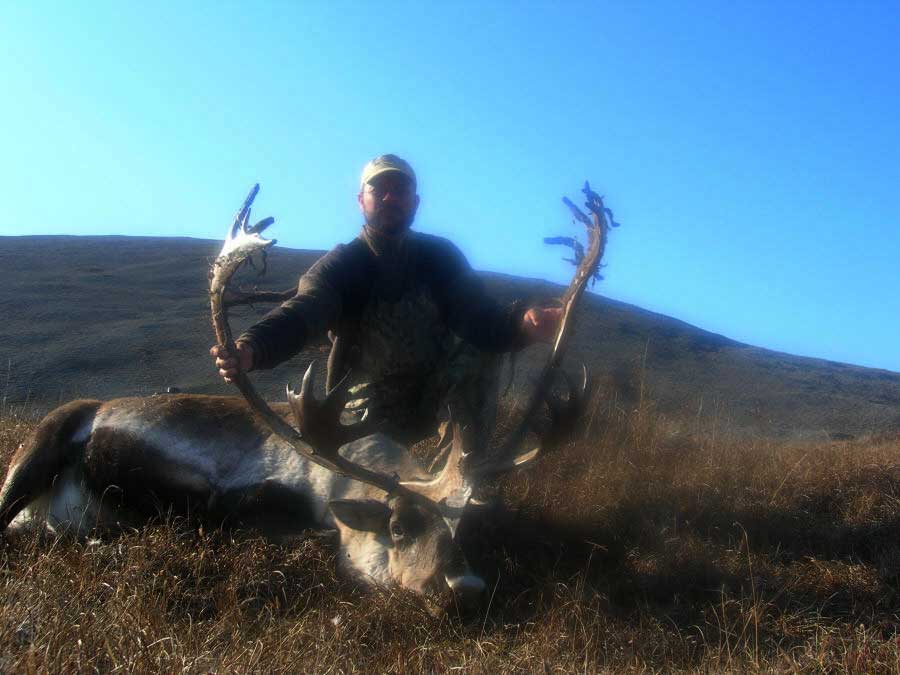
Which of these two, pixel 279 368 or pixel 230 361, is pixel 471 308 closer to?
pixel 230 361

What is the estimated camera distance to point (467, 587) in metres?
3.60

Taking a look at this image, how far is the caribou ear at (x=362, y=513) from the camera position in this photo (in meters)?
4.02

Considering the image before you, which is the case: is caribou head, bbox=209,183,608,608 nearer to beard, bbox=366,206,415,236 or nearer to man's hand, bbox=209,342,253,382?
Answer: man's hand, bbox=209,342,253,382

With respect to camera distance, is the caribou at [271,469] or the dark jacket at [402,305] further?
the dark jacket at [402,305]

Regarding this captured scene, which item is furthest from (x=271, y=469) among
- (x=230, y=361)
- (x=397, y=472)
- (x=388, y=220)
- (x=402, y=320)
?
(x=388, y=220)

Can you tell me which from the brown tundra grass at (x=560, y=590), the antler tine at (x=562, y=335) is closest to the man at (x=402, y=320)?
the antler tine at (x=562, y=335)

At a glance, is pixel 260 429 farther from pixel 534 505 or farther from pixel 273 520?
pixel 534 505

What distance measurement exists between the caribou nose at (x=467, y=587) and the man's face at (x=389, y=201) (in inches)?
89.9

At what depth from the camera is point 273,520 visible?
442 centimetres

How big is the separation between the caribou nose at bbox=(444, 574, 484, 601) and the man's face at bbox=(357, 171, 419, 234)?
7.49ft

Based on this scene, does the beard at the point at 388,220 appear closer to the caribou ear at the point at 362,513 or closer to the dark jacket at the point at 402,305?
the dark jacket at the point at 402,305

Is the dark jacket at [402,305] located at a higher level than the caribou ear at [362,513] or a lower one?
higher

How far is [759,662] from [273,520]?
246 cm

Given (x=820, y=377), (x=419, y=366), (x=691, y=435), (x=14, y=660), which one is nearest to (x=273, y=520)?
(x=419, y=366)
